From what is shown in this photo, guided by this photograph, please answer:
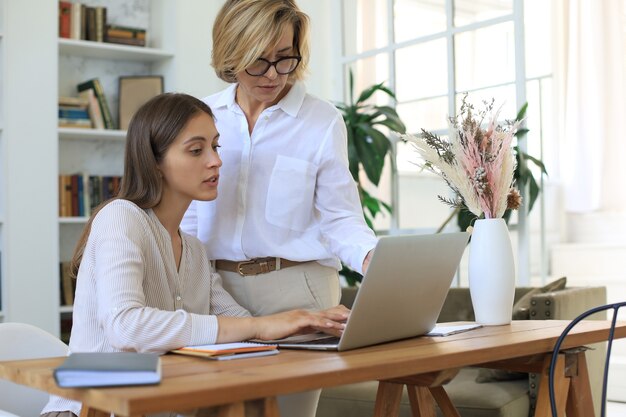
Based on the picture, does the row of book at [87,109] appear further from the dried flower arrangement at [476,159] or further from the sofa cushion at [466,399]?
the dried flower arrangement at [476,159]

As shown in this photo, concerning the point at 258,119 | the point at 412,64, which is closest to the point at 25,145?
the point at 412,64

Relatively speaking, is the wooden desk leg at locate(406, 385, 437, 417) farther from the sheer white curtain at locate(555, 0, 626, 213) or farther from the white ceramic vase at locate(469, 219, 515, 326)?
the sheer white curtain at locate(555, 0, 626, 213)

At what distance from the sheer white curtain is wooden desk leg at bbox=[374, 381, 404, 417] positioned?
4.80m

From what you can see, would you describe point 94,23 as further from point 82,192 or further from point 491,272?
point 491,272

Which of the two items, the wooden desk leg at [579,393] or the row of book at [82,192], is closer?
the wooden desk leg at [579,393]

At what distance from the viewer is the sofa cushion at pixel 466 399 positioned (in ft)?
10.4

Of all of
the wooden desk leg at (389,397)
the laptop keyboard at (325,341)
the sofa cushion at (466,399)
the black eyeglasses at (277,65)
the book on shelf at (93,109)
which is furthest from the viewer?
the book on shelf at (93,109)

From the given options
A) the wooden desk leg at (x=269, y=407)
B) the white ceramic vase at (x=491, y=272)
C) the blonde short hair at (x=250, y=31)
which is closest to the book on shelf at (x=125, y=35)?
the blonde short hair at (x=250, y=31)

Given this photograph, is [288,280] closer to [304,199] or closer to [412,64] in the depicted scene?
[304,199]

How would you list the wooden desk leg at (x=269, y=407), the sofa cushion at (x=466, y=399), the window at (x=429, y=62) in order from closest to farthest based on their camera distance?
the wooden desk leg at (x=269, y=407) → the sofa cushion at (x=466, y=399) → the window at (x=429, y=62)

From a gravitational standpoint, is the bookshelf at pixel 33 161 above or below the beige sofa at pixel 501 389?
above

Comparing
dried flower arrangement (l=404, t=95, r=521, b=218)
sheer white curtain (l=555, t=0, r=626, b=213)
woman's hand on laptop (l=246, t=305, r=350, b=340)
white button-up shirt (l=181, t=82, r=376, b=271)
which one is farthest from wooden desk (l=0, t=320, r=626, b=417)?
sheer white curtain (l=555, t=0, r=626, b=213)

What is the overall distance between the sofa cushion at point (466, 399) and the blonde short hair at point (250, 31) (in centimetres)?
156

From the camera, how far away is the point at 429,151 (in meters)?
2.13
